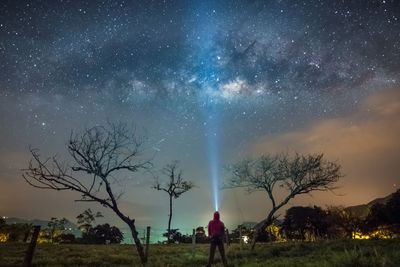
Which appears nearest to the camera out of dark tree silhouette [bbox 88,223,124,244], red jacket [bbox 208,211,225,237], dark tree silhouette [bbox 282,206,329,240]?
red jacket [bbox 208,211,225,237]

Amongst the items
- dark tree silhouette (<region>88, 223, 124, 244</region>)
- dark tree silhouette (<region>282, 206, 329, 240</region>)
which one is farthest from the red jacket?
dark tree silhouette (<region>282, 206, 329, 240</region>)

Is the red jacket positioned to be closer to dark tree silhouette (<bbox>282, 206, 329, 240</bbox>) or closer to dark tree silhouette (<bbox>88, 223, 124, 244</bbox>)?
dark tree silhouette (<bbox>88, 223, 124, 244</bbox>)

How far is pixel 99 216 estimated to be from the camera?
68312 millimetres

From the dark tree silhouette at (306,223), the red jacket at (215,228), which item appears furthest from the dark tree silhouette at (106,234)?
the red jacket at (215,228)

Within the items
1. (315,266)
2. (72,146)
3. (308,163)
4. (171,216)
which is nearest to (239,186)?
(308,163)

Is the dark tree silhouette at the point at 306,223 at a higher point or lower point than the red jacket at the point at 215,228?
higher

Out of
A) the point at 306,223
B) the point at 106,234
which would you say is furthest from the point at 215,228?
the point at 306,223

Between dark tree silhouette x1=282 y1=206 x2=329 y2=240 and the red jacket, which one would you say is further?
dark tree silhouette x1=282 y1=206 x2=329 y2=240

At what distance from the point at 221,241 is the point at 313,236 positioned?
56.7m

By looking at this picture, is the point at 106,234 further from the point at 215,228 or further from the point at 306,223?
the point at 215,228

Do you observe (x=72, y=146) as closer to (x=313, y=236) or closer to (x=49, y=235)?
(x=49, y=235)

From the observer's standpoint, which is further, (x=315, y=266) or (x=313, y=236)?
(x=313, y=236)

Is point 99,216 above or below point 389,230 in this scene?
above

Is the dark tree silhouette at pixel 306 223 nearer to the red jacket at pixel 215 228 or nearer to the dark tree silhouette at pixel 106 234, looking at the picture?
the dark tree silhouette at pixel 106 234
